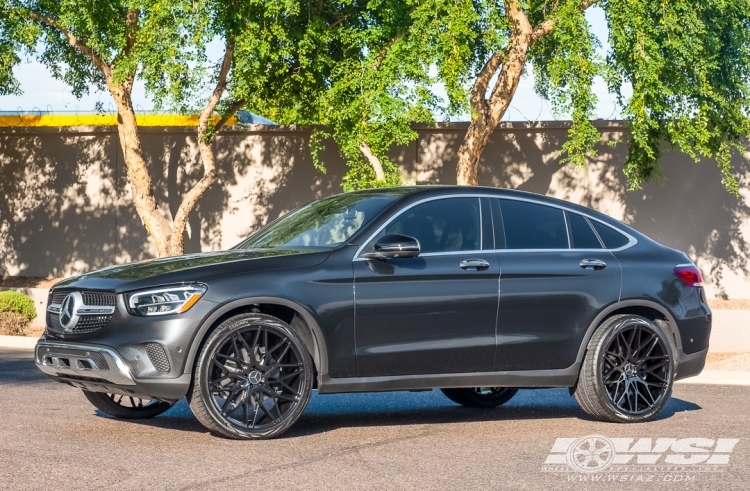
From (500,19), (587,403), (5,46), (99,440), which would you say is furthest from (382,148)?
(99,440)

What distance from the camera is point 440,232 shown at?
28.3ft

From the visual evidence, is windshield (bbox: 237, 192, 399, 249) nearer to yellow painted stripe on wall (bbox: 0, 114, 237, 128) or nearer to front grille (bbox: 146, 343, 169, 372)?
front grille (bbox: 146, 343, 169, 372)

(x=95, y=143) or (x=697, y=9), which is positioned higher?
(x=697, y=9)

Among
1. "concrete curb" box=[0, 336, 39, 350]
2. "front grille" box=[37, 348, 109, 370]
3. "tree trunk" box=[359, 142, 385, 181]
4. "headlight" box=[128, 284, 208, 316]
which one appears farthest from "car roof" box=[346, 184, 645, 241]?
"tree trunk" box=[359, 142, 385, 181]

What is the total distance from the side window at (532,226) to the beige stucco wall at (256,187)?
35.8ft

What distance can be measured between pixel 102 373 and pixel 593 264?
149 inches

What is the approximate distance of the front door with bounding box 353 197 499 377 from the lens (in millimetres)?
8102

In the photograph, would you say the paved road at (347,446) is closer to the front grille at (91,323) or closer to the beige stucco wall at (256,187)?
the front grille at (91,323)

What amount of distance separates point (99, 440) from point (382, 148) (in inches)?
394

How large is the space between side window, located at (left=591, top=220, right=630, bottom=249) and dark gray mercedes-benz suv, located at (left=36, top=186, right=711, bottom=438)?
15mm

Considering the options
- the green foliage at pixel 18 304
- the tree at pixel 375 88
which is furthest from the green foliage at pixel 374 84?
the green foliage at pixel 18 304

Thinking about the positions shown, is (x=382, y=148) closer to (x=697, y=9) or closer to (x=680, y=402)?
(x=697, y=9)

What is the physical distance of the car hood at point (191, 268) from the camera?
25.1 feet

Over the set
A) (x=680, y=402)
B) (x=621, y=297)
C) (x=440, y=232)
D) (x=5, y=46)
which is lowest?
(x=680, y=402)
